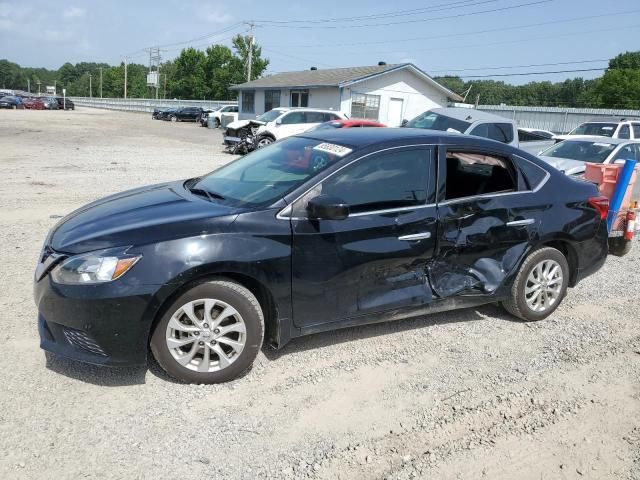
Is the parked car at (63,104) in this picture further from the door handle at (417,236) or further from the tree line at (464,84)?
the door handle at (417,236)

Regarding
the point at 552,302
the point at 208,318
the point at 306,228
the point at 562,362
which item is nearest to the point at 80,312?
the point at 208,318

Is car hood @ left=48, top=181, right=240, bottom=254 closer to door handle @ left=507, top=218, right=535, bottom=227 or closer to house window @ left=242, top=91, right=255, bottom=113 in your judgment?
door handle @ left=507, top=218, right=535, bottom=227

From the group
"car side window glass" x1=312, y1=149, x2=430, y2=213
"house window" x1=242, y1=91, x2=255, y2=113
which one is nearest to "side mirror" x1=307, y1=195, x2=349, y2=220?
"car side window glass" x1=312, y1=149, x2=430, y2=213

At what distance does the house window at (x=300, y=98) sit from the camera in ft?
110

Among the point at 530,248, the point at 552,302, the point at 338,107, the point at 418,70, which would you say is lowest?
the point at 552,302

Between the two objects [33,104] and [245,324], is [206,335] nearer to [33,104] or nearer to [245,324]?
[245,324]

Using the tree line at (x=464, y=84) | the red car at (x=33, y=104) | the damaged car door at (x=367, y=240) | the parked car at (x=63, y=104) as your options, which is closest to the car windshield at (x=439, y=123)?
the damaged car door at (x=367, y=240)

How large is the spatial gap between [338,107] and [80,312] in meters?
28.9

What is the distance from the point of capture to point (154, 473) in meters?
2.65

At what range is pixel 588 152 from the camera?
1072 centimetres

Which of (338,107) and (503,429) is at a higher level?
(338,107)

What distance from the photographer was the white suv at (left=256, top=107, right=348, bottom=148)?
702 inches

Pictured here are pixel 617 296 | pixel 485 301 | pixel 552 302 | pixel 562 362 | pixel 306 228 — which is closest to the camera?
pixel 306 228

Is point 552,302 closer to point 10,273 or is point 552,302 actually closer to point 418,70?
point 10,273
